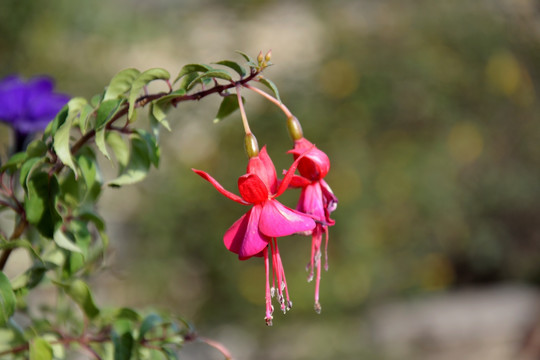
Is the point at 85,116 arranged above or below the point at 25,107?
below

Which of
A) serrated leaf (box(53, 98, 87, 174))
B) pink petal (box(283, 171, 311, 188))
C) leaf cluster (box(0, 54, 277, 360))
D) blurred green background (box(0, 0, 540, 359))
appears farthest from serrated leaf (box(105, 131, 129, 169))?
blurred green background (box(0, 0, 540, 359))

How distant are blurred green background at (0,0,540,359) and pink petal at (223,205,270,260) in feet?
6.09

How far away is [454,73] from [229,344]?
1.55 m

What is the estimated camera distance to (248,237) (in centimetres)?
53

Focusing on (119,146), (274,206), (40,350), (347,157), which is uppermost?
(347,157)

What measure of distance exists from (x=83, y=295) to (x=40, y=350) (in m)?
0.08

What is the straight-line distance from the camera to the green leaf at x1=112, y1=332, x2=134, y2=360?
63cm

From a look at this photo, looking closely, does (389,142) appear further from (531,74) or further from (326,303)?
(531,74)

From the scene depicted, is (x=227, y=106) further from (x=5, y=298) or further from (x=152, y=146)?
(x=5, y=298)

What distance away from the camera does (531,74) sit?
11.0 feet

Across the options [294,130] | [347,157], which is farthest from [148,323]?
[347,157]

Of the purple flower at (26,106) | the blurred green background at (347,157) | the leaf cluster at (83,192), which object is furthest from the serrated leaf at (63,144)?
the blurred green background at (347,157)

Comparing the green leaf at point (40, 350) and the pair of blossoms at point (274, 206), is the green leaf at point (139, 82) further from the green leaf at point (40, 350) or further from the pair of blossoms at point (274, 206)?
the green leaf at point (40, 350)

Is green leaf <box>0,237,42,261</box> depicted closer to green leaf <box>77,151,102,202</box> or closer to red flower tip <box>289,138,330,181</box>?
green leaf <box>77,151,102,202</box>
